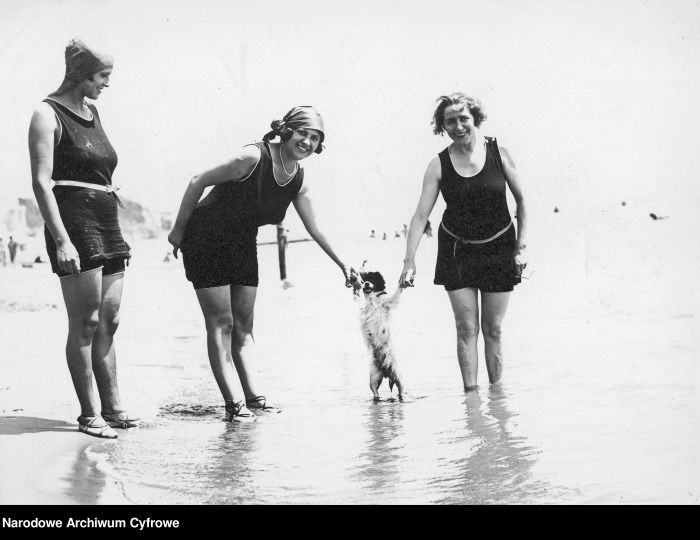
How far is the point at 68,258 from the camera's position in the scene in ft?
12.6

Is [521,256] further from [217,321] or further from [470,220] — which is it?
[217,321]

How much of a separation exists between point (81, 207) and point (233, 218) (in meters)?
0.77

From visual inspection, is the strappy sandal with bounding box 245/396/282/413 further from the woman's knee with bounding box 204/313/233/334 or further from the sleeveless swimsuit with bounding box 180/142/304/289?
the sleeveless swimsuit with bounding box 180/142/304/289

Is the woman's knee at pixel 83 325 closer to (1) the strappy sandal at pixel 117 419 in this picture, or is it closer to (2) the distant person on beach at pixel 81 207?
(2) the distant person on beach at pixel 81 207

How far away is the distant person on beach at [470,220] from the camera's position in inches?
187

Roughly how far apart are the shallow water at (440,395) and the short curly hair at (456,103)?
2.50 ft

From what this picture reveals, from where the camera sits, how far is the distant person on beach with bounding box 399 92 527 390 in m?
4.76

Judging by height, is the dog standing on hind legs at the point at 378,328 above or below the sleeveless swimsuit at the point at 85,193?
below

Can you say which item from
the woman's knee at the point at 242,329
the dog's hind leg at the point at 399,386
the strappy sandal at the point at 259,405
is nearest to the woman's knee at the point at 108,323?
the woman's knee at the point at 242,329

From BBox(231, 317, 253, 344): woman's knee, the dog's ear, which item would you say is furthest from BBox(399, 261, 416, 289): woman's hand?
BBox(231, 317, 253, 344): woman's knee

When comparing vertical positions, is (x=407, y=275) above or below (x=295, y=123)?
below

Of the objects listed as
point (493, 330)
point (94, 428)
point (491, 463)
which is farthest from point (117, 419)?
point (493, 330)

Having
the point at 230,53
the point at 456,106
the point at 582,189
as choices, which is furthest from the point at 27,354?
the point at 582,189
